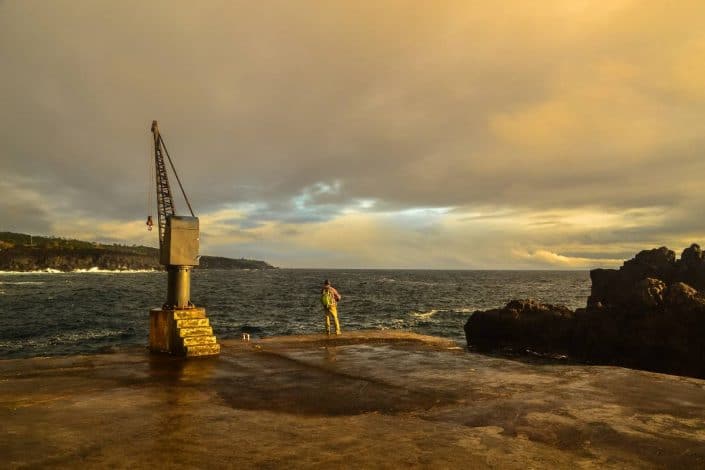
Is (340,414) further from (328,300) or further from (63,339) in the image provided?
(63,339)

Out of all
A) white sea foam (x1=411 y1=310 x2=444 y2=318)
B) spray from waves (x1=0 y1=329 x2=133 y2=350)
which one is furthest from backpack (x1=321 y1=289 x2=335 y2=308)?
white sea foam (x1=411 y1=310 x2=444 y2=318)

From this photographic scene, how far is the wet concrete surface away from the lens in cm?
601

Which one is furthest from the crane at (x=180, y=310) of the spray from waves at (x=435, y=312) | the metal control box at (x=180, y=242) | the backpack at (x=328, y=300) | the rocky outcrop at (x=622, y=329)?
the spray from waves at (x=435, y=312)

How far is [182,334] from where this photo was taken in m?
13.5

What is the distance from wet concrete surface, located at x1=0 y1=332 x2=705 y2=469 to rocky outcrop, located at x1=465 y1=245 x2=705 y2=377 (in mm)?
17071

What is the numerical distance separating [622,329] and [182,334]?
25263 millimetres

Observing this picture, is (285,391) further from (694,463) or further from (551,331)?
(551,331)

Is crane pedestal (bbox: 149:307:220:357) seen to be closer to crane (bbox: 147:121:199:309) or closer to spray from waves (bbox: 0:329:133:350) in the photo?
crane (bbox: 147:121:199:309)

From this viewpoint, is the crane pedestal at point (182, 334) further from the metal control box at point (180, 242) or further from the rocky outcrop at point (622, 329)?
the rocky outcrop at point (622, 329)

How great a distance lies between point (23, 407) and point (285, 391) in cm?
450

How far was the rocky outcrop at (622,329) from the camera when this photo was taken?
25.3 metres

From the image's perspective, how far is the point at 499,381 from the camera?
10.6 m

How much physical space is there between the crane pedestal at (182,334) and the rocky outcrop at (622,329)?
21630mm

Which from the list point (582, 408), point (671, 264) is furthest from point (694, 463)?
point (671, 264)
